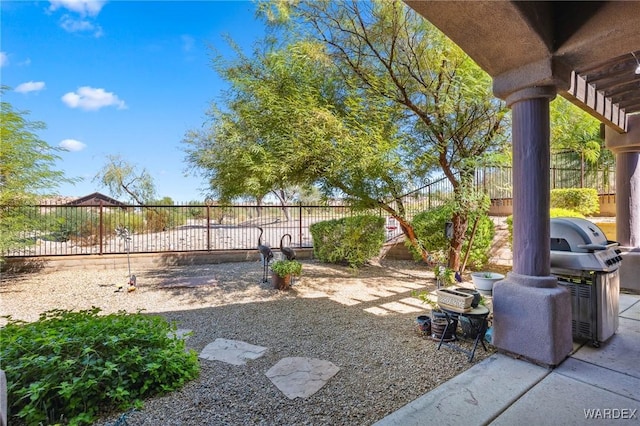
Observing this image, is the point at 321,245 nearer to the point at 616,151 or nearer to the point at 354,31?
the point at 354,31

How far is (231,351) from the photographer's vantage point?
2.79m

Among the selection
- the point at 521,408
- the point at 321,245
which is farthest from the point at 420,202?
the point at 521,408

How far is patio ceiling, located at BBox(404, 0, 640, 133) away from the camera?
1.89 meters

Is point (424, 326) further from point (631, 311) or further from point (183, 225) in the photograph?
point (183, 225)

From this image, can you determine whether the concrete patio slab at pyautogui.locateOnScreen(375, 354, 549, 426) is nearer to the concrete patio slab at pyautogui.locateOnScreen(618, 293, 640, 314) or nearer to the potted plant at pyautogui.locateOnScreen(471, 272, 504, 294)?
the potted plant at pyautogui.locateOnScreen(471, 272, 504, 294)

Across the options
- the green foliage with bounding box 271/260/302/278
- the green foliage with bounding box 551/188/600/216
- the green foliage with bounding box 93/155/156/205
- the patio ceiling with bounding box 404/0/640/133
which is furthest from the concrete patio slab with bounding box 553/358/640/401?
the green foliage with bounding box 93/155/156/205

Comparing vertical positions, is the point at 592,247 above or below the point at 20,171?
below

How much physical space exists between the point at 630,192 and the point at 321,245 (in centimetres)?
591

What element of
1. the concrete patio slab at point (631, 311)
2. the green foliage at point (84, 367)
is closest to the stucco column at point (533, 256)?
the concrete patio slab at point (631, 311)

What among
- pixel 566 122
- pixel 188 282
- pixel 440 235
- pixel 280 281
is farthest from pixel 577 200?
pixel 188 282

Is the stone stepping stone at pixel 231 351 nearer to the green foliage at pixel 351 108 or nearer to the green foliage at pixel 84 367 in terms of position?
the green foliage at pixel 84 367

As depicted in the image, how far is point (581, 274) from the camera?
8.52 ft

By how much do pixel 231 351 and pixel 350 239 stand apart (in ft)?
13.0

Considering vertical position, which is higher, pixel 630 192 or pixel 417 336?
pixel 630 192
